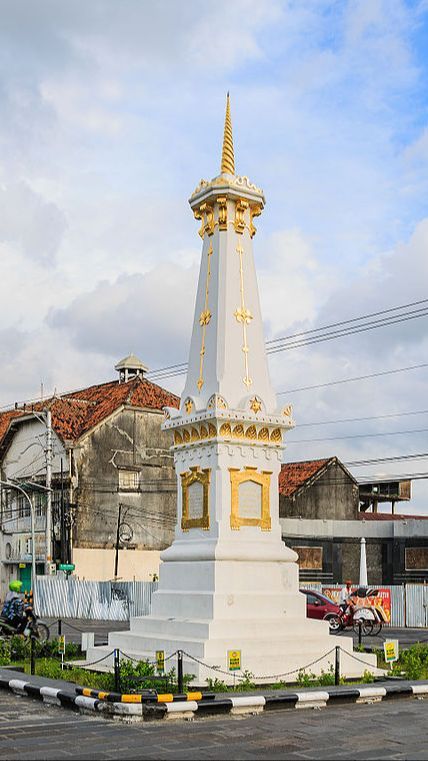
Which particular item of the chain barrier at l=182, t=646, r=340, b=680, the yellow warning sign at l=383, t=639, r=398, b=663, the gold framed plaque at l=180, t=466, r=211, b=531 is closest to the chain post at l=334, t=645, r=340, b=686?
the chain barrier at l=182, t=646, r=340, b=680

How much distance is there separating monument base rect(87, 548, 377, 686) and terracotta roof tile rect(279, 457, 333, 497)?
110 feet

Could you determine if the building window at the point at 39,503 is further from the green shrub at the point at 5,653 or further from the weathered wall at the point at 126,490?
the green shrub at the point at 5,653

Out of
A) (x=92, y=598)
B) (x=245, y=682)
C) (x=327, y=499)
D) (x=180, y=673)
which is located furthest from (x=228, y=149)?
(x=327, y=499)

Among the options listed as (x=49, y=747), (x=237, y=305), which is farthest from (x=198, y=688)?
(x=237, y=305)

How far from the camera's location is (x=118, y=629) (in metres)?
33.6

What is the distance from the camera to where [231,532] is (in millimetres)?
16969

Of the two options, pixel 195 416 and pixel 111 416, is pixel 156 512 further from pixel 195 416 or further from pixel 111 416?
pixel 195 416

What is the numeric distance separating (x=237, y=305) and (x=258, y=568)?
5.00 metres

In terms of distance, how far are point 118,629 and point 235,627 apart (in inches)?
731

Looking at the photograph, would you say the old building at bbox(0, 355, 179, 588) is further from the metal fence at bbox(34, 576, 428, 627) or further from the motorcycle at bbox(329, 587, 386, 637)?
the motorcycle at bbox(329, 587, 386, 637)

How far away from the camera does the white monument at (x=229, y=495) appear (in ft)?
53.2

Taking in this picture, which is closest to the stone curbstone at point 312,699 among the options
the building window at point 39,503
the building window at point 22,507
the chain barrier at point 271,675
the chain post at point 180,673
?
the chain barrier at point 271,675

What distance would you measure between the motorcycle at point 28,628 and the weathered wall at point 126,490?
25.0 metres

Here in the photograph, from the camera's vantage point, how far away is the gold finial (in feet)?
62.6
